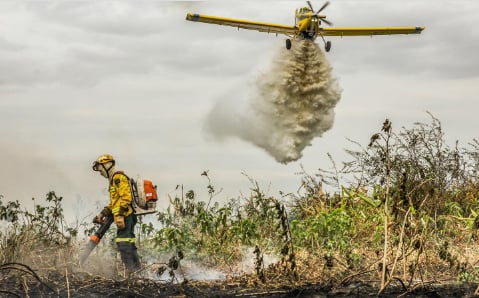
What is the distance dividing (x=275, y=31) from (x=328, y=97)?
2.97 metres

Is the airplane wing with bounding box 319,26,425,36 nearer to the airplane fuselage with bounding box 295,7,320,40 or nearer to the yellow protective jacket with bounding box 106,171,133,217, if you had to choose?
the airplane fuselage with bounding box 295,7,320,40

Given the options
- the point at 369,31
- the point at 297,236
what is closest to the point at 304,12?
the point at 369,31

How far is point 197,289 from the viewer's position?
30.5ft

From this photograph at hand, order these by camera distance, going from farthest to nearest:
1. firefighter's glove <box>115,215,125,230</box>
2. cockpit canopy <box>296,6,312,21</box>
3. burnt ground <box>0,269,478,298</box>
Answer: cockpit canopy <box>296,6,312,21</box>, firefighter's glove <box>115,215,125,230</box>, burnt ground <box>0,269,478,298</box>

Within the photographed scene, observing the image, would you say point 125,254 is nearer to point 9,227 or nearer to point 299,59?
point 9,227

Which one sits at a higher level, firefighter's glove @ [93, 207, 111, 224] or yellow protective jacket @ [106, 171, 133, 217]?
yellow protective jacket @ [106, 171, 133, 217]

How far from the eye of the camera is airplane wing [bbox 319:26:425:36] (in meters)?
26.8

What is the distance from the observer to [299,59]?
25453mm

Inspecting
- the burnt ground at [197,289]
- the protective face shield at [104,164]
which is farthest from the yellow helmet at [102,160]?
the burnt ground at [197,289]

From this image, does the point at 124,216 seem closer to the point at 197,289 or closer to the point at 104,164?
the point at 104,164

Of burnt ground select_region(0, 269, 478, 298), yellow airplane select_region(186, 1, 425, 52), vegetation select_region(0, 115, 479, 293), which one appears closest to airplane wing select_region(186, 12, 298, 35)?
yellow airplane select_region(186, 1, 425, 52)

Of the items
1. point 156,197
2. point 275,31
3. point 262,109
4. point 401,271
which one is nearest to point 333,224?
point 401,271

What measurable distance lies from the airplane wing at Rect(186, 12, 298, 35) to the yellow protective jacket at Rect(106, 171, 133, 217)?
15466 mm

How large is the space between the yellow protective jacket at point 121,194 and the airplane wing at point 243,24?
15466 mm
